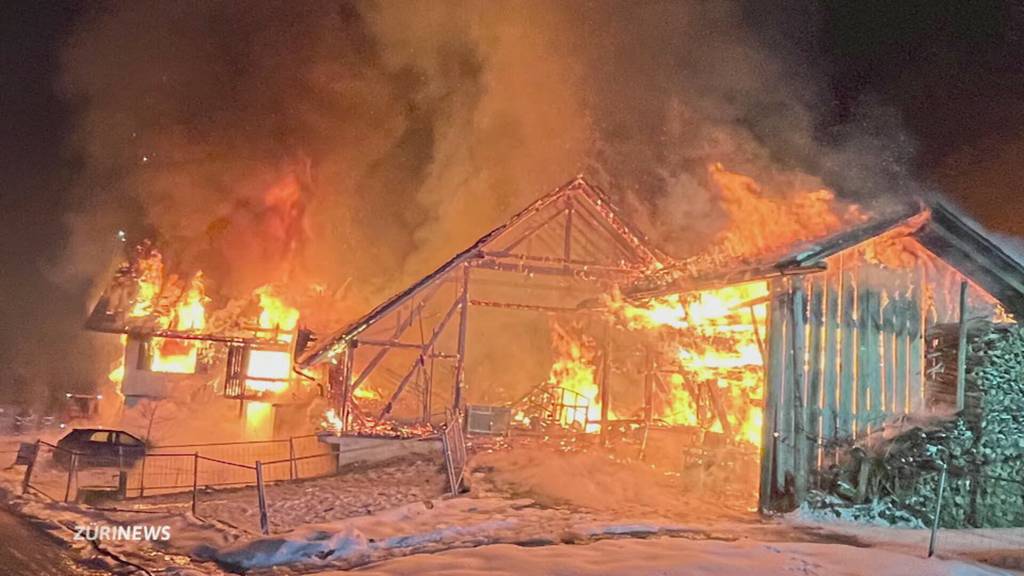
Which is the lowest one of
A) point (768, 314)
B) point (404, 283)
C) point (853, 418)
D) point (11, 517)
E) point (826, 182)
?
point (11, 517)

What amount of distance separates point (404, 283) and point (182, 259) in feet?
40.0

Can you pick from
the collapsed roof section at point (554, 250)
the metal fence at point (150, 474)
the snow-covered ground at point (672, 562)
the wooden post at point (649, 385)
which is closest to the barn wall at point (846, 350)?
the snow-covered ground at point (672, 562)

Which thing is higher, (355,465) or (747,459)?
(747,459)

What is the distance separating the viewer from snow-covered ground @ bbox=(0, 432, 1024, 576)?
8219 mm

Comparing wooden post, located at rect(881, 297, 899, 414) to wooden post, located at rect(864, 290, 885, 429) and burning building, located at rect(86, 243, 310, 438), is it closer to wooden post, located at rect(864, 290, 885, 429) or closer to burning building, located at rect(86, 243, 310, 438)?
wooden post, located at rect(864, 290, 885, 429)

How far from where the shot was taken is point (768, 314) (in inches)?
499

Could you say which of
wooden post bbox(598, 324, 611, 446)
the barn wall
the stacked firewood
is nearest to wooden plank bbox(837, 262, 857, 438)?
the barn wall

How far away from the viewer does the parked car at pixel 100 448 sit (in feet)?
59.4

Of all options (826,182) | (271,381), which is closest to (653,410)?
(826,182)

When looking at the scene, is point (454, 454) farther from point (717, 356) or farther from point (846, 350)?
point (846, 350)

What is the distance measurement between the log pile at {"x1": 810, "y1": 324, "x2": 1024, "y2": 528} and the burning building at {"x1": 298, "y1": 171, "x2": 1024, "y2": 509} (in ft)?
1.26

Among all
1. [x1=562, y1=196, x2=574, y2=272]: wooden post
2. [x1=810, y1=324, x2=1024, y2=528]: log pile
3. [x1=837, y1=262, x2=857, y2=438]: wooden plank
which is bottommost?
[x1=810, y1=324, x2=1024, y2=528]: log pile

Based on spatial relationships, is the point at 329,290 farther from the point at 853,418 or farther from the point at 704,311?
the point at 853,418

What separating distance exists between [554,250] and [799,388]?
35.7 ft
